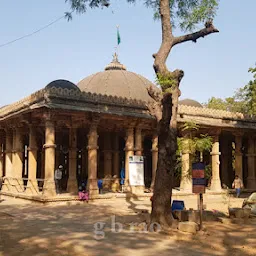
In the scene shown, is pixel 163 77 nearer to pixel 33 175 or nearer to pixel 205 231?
pixel 205 231

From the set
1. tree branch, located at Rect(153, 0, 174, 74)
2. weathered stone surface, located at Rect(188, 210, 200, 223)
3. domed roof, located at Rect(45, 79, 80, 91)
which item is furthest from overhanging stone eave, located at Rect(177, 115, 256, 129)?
weathered stone surface, located at Rect(188, 210, 200, 223)

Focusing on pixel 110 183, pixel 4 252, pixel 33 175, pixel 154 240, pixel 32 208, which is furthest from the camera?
pixel 110 183

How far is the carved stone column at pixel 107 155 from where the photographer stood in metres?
22.3

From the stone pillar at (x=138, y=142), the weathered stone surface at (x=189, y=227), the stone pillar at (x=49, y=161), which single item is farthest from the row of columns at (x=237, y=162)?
the weathered stone surface at (x=189, y=227)

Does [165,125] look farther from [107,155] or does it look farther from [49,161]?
[107,155]

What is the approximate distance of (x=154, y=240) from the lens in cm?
857

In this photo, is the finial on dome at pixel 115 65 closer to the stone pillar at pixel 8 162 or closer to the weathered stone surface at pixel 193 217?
the stone pillar at pixel 8 162

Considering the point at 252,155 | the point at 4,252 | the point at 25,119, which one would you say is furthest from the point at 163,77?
the point at 252,155

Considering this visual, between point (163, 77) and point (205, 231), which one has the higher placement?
point (163, 77)

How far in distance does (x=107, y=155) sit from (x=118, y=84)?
517 centimetres

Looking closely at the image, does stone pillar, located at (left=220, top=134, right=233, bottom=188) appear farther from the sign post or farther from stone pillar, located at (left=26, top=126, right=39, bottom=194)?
the sign post

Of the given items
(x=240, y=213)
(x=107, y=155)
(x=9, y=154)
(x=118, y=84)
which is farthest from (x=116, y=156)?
(x=240, y=213)

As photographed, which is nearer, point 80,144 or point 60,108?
point 60,108

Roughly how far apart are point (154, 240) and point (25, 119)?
1138 cm
